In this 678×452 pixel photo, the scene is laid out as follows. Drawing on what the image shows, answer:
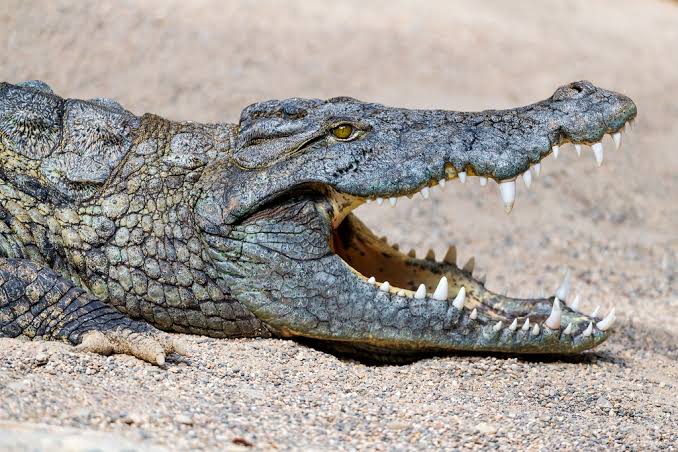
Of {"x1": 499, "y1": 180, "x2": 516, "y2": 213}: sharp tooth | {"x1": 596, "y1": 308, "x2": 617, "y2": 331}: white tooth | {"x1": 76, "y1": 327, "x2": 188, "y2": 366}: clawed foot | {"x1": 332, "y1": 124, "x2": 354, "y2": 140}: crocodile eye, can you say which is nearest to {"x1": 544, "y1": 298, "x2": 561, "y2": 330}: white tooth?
{"x1": 596, "y1": 308, "x2": 617, "y2": 331}: white tooth

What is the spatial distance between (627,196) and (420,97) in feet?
6.92

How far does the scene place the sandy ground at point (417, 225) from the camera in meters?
3.72

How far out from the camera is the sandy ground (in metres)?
3.72

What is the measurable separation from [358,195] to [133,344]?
121 cm

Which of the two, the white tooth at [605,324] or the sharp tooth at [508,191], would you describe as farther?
the white tooth at [605,324]

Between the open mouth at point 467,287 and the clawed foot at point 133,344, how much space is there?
943mm

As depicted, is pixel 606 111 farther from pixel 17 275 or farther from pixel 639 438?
pixel 17 275

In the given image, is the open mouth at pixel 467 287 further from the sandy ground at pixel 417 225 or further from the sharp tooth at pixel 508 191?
the sandy ground at pixel 417 225

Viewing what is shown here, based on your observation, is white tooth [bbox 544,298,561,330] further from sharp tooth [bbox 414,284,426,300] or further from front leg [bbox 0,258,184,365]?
front leg [bbox 0,258,184,365]

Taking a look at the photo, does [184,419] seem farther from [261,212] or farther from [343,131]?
[343,131]

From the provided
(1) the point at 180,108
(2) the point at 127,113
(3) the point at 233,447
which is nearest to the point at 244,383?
(3) the point at 233,447

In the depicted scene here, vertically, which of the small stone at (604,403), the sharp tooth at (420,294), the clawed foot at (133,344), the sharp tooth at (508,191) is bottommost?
the small stone at (604,403)

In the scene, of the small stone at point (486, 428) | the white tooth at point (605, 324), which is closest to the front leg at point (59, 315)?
the small stone at point (486, 428)

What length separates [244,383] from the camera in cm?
414
